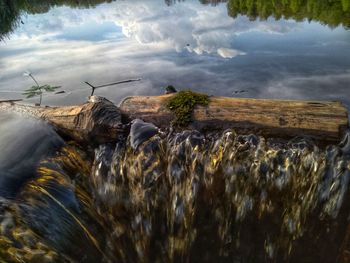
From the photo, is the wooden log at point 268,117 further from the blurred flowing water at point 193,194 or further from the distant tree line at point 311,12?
the distant tree line at point 311,12

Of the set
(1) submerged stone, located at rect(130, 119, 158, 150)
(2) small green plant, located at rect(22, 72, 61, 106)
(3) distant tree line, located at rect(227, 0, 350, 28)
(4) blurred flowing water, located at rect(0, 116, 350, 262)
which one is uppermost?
(3) distant tree line, located at rect(227, 0, 350, 28)

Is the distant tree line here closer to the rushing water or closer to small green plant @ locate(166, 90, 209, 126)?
small green plant @ locate(166, 90, 209, 126)

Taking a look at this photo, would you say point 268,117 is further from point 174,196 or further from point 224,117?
point 174,196

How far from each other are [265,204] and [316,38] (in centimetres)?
1260

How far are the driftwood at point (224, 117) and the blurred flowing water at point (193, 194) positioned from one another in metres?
0.16

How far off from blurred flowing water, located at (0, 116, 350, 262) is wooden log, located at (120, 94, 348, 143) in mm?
151

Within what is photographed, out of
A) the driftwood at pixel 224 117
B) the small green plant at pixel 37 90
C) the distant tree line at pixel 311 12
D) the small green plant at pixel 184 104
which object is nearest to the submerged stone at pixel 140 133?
the driftwood at pixel 224 117

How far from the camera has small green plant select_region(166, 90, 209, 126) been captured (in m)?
4.75

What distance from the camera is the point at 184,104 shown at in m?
4.86

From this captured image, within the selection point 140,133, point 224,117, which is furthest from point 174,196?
point 224,117

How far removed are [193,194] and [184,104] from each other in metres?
1.38

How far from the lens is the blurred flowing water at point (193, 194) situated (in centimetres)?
438

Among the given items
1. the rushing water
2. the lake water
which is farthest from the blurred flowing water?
the lake water

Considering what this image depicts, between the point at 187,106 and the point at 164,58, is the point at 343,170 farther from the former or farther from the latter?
the point at 164,58
